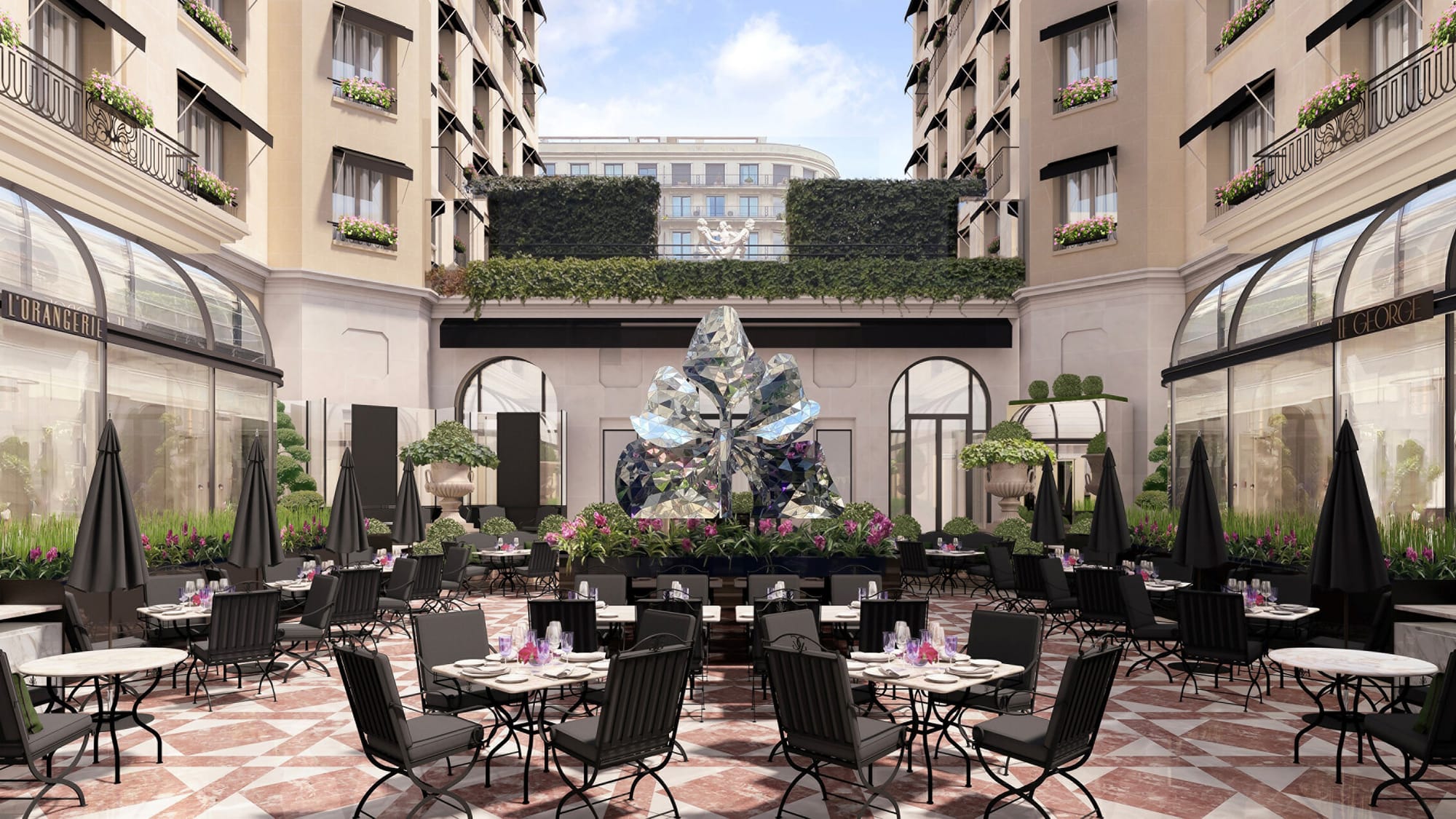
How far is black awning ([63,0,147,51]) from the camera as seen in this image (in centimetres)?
1214

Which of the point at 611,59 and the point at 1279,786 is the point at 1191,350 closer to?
the point at 1279,786

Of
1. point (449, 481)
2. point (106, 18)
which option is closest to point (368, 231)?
point (449, 481)

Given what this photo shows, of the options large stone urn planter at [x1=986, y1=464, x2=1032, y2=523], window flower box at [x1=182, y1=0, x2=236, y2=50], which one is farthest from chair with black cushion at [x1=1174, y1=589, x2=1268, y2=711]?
window flower box at [x1=182, y1=0, x2=236, y2=50]

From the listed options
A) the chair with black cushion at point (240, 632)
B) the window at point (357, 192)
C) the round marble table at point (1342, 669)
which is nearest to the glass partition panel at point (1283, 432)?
the round marble table at point (1342, 669)

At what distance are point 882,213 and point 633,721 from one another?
60.3 ft

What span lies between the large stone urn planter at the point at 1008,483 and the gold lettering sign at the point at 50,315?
1350cm

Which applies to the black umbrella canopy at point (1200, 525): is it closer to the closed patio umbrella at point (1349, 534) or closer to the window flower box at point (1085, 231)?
the closed patio umbrella at point (1349, 534)

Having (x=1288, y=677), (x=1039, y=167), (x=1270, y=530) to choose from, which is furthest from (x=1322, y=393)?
(x=1039, y=167)

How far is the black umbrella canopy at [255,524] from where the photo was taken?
29.8 ft

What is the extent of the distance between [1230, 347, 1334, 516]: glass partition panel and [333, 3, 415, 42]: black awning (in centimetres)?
1567

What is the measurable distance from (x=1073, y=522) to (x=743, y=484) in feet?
25.5

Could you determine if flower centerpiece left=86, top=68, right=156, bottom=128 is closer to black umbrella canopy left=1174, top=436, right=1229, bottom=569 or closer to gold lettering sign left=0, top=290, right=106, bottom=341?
gold lettering sign left=0, top=290, right=106, bottom=341

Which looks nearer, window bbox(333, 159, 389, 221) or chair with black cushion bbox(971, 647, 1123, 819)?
chair with black cushion bbox(971, 647, 1123, 819)

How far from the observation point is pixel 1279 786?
580 cm
